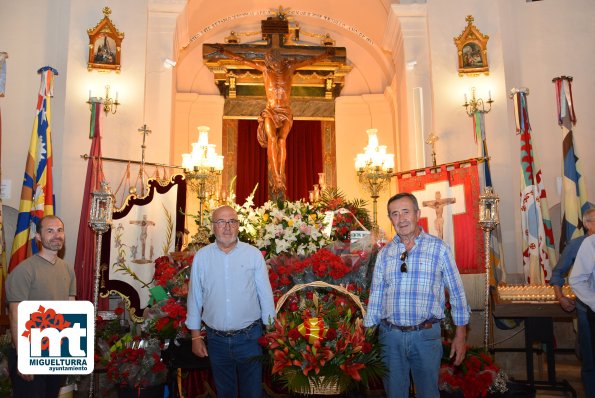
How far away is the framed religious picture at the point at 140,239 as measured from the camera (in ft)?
21.7

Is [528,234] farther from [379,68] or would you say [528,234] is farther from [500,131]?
[379,68]

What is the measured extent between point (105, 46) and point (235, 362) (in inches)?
258

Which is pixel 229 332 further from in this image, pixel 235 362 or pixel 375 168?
pixel 375 168

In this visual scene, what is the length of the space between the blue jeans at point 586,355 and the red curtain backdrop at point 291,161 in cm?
826

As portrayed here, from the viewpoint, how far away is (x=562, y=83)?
740 centimetres

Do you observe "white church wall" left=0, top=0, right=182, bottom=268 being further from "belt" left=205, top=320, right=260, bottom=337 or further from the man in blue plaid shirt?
the man in blue plaid shirt

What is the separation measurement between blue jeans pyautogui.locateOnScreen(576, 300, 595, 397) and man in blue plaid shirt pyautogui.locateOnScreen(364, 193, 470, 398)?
171 cm

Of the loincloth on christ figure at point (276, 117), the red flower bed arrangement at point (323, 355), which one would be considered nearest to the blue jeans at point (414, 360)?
the red flower bed arrangement at point (323, 355)

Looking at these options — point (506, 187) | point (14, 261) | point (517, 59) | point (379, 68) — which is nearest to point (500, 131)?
point (506, 187)

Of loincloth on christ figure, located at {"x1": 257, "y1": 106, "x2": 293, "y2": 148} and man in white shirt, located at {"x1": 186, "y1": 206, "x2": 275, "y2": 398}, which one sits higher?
loincloth on christ figure, located at {"x1": 257, "y1": 106, "x2": 293, "y2": 148}

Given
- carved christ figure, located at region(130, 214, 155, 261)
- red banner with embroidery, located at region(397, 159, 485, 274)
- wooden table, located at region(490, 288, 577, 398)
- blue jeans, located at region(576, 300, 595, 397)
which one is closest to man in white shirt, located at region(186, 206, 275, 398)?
blue jeans, located at region(576, 300, 595, 397)

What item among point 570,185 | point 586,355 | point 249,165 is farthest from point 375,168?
point 586,355

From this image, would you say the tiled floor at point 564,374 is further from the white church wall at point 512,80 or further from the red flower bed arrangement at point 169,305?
the red flower bed arrangement at point 169,305

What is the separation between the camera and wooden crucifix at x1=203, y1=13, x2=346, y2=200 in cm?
952
